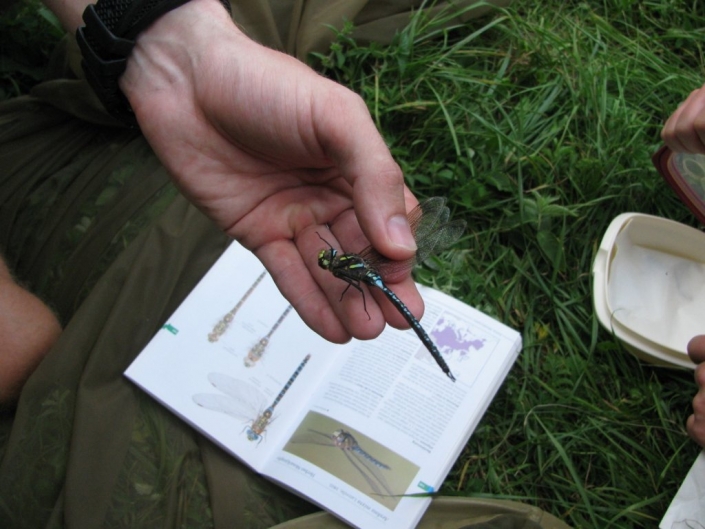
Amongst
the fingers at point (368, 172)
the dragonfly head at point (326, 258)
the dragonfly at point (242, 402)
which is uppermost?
the fingers at point (368, 172)

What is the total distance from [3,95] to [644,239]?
2.45 metres

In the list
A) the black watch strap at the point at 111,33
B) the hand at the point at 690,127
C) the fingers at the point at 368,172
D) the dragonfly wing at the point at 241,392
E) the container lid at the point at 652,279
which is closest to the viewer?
the fingers at the point at 368,172

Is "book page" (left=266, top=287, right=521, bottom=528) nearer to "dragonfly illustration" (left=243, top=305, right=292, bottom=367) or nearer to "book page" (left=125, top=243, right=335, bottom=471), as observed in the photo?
"book page" (left=125, top=243, right=335, bottom=471)

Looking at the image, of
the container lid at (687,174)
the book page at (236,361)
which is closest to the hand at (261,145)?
the book page at (236,361)

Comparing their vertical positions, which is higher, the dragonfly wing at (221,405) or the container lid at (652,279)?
the dragonfly wing at (221,405)

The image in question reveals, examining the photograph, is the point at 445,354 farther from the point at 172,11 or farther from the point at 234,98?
the point at 172,11

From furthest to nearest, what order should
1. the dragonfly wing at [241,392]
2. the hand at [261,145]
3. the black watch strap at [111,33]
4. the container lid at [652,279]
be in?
the container lid at [652,279] → the dragonfly wing at [241,392] → the black watch strap at [111,33] → the hand at [261,145]

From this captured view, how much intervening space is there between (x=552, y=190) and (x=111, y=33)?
1.55 metres

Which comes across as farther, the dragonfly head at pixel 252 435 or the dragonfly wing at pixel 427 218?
the dragonfly head at pixel 252 435

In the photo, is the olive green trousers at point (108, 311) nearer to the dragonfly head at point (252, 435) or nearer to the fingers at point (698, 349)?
the dragonfly head at point (252, 435)

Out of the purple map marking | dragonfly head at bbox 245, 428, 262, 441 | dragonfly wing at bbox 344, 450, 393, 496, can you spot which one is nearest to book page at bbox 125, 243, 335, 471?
dragonfly head at bbox 245, 428, 262, 441

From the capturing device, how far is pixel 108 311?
186 cm

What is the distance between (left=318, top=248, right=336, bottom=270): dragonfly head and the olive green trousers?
0.59 m

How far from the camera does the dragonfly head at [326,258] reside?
1.53 metres
